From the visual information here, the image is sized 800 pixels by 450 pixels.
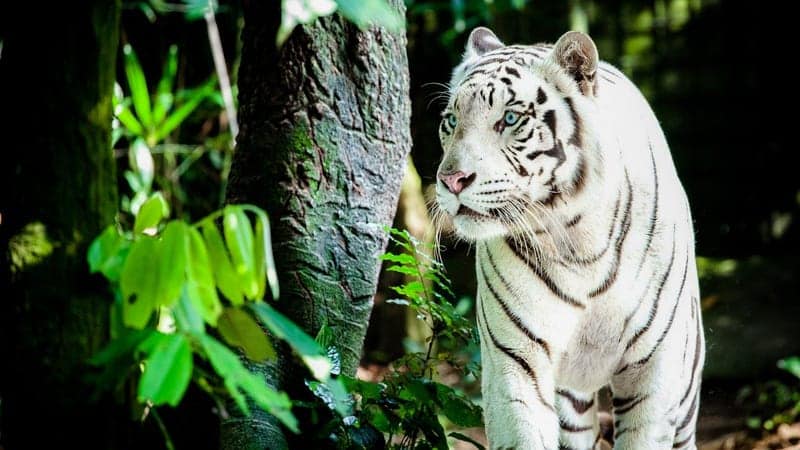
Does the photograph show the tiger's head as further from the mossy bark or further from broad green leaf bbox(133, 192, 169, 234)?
the mossy bark

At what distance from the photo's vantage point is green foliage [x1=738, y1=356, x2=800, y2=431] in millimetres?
5184

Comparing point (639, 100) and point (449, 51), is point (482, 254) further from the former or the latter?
point (449, 51)

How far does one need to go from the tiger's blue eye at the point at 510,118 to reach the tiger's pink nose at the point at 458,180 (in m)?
0.19

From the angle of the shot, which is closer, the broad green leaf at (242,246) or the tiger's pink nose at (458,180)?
the broad green leaf at (242,246)

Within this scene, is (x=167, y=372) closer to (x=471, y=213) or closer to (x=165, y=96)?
(x=471, y=213)

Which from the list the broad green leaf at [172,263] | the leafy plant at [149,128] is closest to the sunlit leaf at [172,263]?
the broad green leaf at [172,263]

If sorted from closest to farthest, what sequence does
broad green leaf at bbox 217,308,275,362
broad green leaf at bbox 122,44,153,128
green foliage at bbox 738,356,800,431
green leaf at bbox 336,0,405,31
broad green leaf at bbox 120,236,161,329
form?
green leaf at bbox 336,0,405,31, broad green leaf at bbox 120,236,161,329, broad green leaf at bbox 217,308,275,362, green foliage at bbox 738,356,800,431, broad green leaf at bbox 122,44,153,128

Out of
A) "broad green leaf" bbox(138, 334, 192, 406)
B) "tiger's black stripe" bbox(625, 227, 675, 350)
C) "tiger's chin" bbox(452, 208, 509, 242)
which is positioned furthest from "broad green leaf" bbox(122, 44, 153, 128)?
"broad green leaf" bbox(138, 334, 192, 406)

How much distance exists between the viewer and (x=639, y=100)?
3254 millimetres

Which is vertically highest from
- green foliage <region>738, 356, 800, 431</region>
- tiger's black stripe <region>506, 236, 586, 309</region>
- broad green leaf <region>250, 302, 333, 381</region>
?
broad green leaf <region>250, 302, 333, 381</region>

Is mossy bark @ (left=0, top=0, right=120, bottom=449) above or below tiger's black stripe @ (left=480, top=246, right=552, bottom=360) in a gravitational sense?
above

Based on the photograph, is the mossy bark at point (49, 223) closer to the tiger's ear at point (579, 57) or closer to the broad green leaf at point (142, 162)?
the tiger's ear at point (579, 57)

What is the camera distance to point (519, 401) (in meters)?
2.95

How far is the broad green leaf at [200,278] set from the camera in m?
1.72
